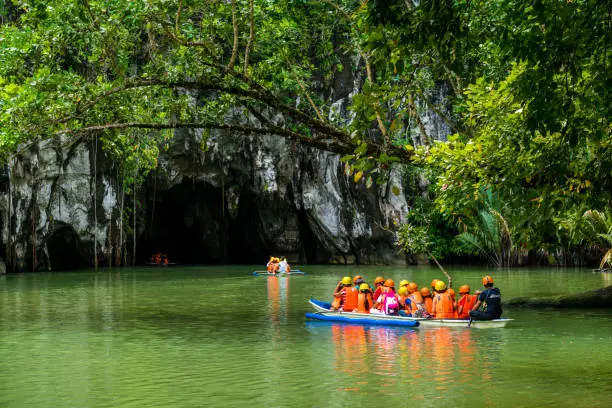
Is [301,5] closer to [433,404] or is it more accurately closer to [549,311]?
[549,311]

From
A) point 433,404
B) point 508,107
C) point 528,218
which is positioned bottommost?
point 433,404

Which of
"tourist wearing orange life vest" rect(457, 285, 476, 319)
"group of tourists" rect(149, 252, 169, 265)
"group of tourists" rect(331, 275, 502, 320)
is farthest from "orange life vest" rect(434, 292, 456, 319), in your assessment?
"group of tourists" rect(149, 252, 169, 265)

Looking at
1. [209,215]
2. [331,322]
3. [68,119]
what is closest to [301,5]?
[68,119]

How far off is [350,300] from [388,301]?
97 centimetres

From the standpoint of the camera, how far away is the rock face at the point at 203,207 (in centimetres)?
3134

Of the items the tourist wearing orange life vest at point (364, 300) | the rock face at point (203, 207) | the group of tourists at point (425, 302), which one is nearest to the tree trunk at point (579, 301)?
the group of tourists at point (425, 302)

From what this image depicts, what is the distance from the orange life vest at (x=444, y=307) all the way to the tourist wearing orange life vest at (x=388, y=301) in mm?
712

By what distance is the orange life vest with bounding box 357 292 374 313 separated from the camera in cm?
1453

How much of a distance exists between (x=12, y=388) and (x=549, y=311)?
35.2ft

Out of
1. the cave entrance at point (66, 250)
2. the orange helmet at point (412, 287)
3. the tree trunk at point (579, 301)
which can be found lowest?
the tree trunk at point (579, 301)

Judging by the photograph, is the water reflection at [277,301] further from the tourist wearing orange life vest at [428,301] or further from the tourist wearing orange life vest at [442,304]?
the tourist wearing orange life vest at [442,304]

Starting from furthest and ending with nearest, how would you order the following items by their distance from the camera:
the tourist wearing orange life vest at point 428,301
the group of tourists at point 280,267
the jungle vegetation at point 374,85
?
the group of tourists at point 280,267
the tourist wearing orange life vest at point 428,301
the jungle vegetation at point 374,85

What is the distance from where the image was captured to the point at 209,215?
40406mm

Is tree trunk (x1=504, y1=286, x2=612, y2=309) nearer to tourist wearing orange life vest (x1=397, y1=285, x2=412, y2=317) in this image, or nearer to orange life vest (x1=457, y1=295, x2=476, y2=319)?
orange life vest (x1=457, y1=295, x2=476, y2=319)
